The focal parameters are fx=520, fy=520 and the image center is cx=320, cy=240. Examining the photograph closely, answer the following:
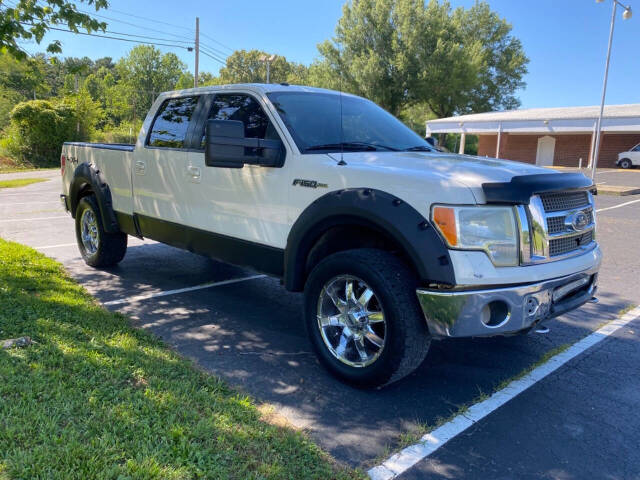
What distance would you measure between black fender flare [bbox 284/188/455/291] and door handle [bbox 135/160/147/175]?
7.82 feet

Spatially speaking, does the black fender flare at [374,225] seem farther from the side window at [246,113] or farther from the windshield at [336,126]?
the side window at [246,113]

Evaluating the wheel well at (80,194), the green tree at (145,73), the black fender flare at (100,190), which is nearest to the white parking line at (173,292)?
the black fender flare at (100,190)

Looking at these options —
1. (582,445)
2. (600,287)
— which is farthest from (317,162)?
(600,287)

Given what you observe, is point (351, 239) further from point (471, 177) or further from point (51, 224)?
point (51, 224)

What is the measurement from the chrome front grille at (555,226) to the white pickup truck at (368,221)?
0.04 ft

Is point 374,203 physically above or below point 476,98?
below

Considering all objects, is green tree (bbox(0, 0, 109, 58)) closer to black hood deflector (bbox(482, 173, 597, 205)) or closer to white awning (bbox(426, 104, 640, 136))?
black hood deflector (bbox(482, 173, 597, 205))

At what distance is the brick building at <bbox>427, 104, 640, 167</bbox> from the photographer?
3023cm

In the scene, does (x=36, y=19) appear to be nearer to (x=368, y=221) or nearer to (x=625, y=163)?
(x=368, y=221)

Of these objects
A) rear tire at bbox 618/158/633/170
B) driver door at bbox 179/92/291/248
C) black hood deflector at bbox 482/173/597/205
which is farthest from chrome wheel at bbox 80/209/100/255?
rear tire at bbox 618/158/633/170

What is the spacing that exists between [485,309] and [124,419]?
2.12m

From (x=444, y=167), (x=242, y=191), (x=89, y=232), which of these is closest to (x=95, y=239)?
(x=89, y=232)

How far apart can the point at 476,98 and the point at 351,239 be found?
168 ft

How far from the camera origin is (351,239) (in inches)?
151
